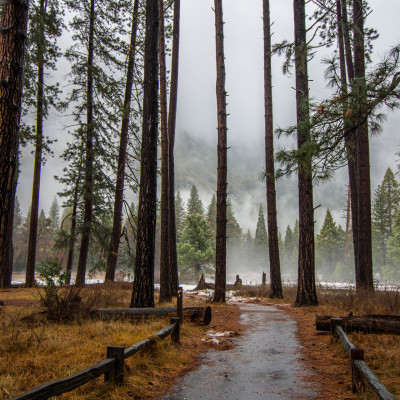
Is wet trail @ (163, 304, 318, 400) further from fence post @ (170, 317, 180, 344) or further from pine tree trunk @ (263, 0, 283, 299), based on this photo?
pine tree trunk @ (263, 0, 283, 299)

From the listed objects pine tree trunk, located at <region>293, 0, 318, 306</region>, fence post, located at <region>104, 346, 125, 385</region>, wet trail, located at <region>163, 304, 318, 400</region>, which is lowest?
wet trail, located at <region>163, 304, 318, 400</region>

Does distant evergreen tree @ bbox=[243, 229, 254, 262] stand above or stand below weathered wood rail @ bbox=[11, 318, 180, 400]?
above

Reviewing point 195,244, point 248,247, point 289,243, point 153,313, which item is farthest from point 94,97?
point 248,247

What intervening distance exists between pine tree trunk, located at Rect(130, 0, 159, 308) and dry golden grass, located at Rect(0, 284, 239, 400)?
1.42 m

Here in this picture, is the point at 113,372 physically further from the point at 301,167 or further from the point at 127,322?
the point at 301,167

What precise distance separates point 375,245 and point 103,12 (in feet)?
209

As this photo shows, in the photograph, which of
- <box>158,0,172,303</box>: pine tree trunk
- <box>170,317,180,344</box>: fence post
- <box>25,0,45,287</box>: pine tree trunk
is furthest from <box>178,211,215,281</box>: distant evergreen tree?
<box>170,317,180,344</box>: fence post

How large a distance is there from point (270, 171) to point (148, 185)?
30.0ft

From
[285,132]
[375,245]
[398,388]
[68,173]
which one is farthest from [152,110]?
[375,245]

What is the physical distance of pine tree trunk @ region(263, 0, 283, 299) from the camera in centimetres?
1628

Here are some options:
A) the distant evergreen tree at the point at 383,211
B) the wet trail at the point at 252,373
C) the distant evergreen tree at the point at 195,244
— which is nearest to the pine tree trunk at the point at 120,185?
the wet trail at the point at 252,373

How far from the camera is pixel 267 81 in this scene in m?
17.6

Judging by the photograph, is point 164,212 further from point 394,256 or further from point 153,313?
point 394,256

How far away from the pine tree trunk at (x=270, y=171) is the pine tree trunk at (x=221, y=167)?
108 inches
